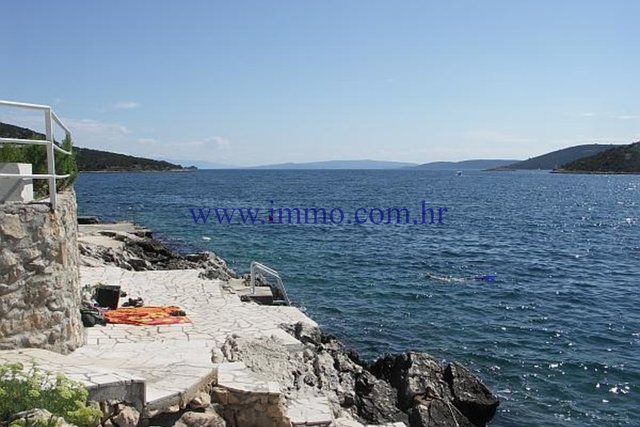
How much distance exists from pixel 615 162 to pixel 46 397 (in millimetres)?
189937

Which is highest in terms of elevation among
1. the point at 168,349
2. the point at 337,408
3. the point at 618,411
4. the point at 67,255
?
the point at 67,255

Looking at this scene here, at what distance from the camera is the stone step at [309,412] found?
807cm

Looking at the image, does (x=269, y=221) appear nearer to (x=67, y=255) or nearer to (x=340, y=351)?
(x=340, y=351)

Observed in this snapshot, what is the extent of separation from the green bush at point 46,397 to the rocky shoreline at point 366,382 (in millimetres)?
3493

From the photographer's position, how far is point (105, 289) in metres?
12.3

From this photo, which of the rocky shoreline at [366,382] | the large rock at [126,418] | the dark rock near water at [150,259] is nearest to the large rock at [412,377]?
the rocky shoreline at [366,382]

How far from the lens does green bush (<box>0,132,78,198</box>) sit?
811cm

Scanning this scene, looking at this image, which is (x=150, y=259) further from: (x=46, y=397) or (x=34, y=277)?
(x=46, y=397)

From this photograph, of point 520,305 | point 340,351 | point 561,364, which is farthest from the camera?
point 520,305

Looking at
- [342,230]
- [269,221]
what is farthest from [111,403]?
[269,221]

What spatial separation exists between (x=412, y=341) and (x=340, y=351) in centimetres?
378

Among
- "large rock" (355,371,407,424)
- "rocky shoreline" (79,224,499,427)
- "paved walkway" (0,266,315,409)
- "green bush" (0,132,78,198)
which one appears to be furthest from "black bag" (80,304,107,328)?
"large rock" (355,371,407,424)

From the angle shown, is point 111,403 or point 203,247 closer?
point 111,403

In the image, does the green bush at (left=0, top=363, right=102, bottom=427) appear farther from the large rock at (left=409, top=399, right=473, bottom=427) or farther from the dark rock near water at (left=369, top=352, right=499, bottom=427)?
the dark rock near water at (left=369, top=352, right=499, bottom=427)
